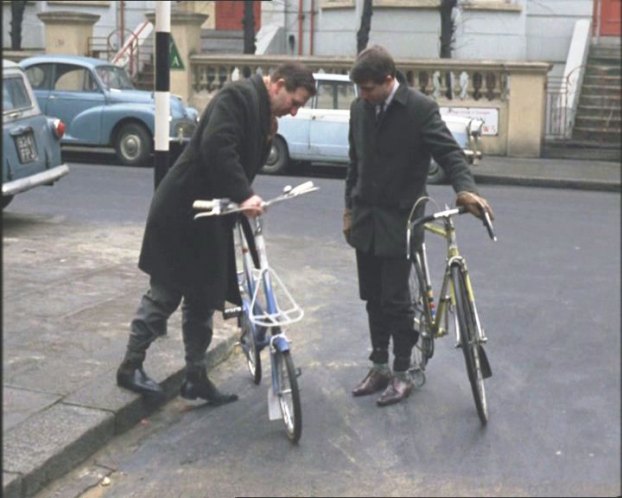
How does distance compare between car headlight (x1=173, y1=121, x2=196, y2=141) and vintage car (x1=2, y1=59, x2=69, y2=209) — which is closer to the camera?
car headlight (x1=173, y1=121, x2=196, y2=141)

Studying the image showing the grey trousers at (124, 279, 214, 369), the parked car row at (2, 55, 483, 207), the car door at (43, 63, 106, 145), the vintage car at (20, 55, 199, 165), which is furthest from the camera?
the car door at (43, 63, 106, 145)

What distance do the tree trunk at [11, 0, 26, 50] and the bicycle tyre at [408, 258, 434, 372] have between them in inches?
407

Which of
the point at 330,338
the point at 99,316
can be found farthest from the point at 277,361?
the point at 99,316

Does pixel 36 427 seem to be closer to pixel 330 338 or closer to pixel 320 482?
pixel 320 482

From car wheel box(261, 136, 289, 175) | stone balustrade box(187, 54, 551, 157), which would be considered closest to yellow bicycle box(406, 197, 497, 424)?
stone balustrade box(187, 54, 551, 157)

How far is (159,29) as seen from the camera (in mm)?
3189

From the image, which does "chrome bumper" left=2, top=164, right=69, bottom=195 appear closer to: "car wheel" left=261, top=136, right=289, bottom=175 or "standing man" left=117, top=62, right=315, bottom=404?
"car wheel" left=261, top=136, right=289, bottom=175

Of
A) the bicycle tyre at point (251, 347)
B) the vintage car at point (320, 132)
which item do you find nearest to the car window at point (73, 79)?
the vintage car at point (320, 132)

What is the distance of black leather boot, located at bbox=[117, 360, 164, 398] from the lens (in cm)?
469

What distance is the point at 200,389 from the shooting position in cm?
474

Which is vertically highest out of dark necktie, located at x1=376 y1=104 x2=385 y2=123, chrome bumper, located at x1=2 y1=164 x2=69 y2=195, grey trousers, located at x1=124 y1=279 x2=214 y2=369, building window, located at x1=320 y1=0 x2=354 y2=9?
building window, located at x1=320 y1=0 x2=354 y2=9

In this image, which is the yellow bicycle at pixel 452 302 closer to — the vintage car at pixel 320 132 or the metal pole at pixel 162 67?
the vintage car at pixel 320 132

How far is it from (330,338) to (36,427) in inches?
77.1

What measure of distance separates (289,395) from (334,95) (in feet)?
7.04
